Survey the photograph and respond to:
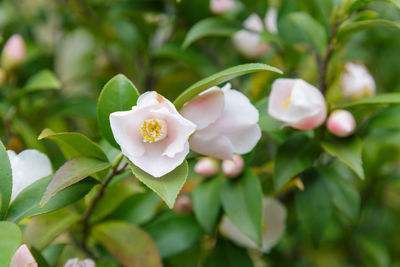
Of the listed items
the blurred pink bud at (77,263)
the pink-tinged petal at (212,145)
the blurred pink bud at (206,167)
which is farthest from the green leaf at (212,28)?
the blurred pink bud at (77,263)

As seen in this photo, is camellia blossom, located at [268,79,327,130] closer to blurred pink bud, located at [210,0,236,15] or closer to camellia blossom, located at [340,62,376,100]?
camellia blossom, located at [340,62,376,100]

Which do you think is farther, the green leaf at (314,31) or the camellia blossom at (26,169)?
the green leaf at (314,31)

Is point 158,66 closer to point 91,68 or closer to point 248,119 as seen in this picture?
point 91,68

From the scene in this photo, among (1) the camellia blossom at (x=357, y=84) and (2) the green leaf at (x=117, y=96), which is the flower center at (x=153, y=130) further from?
(1) the camellia blossom at (x=357, y=84)

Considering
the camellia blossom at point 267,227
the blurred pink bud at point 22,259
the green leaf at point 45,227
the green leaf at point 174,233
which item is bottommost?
the camellia blossom at point 267,227

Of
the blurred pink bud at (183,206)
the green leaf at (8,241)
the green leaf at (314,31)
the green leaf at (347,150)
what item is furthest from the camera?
the blurred pink bud at (183,206)

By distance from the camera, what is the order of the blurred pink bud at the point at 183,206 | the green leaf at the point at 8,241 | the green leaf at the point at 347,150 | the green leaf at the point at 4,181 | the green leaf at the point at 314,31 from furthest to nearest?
the blurred pink bud at the point at 183,206, the green leaf at the point at 314,31, the green leaf at the point at 347,150, the green leaf at the point at 4,181, the green leaf at the point at 8,241
